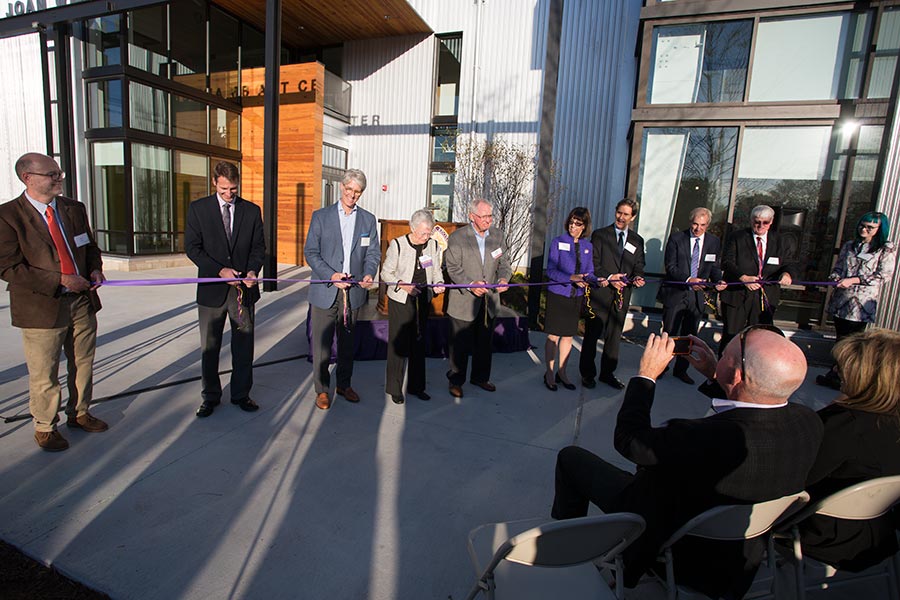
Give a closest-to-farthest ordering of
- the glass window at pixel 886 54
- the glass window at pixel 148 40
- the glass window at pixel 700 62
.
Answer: the glass window at pixel 886 54 → the glass window at pixel 700 62 → the glass window at pixel 148 40

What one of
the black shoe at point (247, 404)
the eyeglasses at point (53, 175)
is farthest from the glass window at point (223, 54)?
the black shoe at point (247, 404)

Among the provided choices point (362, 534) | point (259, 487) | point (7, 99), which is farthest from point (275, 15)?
point (7, 99)

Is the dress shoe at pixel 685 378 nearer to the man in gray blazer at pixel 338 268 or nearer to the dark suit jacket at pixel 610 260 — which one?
the dark suit jacket at pixel 610 260

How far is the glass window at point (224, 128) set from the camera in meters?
12.4

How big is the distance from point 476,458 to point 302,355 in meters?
2.74

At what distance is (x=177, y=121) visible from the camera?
454 inches

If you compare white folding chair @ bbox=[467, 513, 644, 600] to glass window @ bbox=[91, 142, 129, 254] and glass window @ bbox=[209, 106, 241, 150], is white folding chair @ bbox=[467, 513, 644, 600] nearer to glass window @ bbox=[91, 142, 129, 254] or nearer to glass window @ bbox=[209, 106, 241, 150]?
glass window @ bbox=[91, 142, 129, 254]

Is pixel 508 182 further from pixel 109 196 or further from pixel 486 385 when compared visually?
pixel 109 196

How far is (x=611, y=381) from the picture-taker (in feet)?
15.6

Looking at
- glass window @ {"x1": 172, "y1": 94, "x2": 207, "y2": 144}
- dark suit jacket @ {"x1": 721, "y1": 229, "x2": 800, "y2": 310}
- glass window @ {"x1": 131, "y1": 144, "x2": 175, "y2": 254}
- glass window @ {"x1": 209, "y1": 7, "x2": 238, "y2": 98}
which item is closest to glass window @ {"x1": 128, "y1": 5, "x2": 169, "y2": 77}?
glass window @ {"x1": 172, "y1": 94, "x2": 207, "y2": 144}

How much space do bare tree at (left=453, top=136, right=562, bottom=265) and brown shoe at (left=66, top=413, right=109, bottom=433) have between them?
28.8 feet

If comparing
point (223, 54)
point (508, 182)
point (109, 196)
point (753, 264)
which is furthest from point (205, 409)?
point (223, 54)

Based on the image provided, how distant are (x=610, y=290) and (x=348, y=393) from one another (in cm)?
263

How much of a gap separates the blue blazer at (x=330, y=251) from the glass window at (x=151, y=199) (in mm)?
9331
